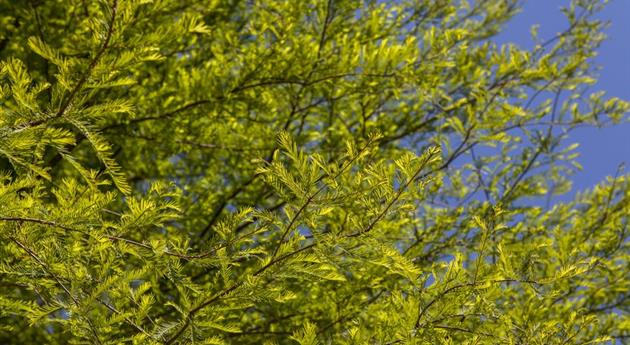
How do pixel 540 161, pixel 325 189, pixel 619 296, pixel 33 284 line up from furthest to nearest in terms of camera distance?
pixel 619 296 → pixel 540 161 → pixel 33 284 → pixel 325 189

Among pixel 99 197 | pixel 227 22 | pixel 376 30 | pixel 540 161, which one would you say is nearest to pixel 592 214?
pixel 540 161

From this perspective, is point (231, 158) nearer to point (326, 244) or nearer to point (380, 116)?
point (380, 116)

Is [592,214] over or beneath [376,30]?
over

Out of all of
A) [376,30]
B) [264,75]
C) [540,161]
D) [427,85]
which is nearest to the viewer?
[264,75]

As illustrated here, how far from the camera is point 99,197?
174 cm

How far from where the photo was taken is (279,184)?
6.09ft

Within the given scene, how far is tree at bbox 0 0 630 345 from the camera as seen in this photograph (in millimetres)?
1739

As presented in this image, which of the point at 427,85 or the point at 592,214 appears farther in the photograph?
the point at 592,214

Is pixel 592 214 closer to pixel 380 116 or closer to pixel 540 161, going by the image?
pixel 540 161

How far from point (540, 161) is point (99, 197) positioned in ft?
12.6

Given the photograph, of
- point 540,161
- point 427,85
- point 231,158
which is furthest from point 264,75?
point 540,161

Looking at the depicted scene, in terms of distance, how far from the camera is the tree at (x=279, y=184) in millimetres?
1739

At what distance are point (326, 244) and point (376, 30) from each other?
2.93 m

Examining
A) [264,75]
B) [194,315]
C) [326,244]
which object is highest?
[264,75]
